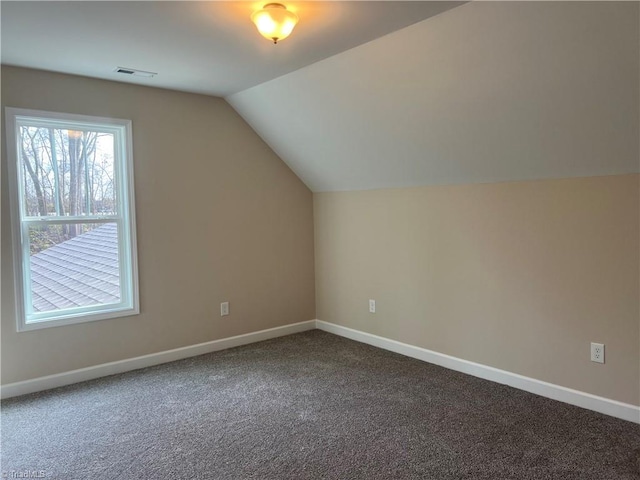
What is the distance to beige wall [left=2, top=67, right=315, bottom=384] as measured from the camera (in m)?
3.31

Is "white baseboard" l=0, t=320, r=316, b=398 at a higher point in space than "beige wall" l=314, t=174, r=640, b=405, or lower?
lower

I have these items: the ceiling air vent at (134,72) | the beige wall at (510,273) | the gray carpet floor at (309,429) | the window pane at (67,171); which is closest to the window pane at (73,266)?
the window pane at (67,171)

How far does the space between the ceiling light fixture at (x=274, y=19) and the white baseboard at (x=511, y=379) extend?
267cm

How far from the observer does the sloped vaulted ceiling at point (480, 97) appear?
218 centimetres

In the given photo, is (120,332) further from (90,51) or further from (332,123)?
(332,123)

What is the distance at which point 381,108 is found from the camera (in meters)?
3.23

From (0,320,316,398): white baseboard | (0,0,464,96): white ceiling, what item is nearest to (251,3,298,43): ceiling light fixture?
(0,0,464,96): white ceiling

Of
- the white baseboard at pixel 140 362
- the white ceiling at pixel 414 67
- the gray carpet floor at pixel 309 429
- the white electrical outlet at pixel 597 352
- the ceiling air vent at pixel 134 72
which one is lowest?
the gray carpet floor at pixel 309 429

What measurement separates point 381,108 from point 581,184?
4.53 feet

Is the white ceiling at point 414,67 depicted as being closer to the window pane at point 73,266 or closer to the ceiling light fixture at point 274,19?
the ceiling light fixture at point 274,19

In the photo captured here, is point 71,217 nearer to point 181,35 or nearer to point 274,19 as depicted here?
point 181,35

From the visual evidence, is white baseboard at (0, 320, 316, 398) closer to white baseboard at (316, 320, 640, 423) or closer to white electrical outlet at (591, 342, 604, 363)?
white baseboard at (316, 320, 640, 423)

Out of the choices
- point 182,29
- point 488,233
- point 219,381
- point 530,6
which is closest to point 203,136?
point 182,29

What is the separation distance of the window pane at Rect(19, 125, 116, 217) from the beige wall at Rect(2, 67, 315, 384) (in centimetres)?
18
